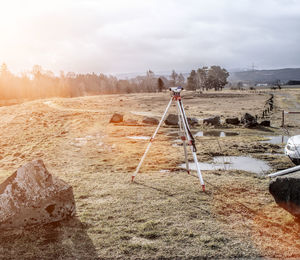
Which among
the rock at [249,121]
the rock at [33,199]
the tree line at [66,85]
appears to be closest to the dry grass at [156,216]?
the rock at [33,199]

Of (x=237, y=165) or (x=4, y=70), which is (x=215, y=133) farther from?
(x=4, y=70)

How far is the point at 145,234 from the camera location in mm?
5512

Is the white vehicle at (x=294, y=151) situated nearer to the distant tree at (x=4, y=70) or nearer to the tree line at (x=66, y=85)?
the tree line at (x=66, y=85)

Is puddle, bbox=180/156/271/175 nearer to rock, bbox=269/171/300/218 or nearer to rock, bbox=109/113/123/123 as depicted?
rock, bbox=269/171/300/218

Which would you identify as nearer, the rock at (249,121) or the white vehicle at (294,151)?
the white vehicle at (294,151)

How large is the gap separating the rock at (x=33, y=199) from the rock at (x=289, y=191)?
155 inches

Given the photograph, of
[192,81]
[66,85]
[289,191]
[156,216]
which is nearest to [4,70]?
[66,85]

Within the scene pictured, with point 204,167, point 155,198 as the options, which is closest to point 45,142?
point 204,167

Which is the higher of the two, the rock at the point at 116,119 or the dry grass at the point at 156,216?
the rock at the point at 116,119

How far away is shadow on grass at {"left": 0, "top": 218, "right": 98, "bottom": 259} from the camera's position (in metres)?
4.95

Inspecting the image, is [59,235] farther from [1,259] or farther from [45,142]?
[45,142]

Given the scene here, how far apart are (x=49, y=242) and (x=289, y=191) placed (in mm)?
4314

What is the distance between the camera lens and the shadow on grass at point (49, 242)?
16.2 feet

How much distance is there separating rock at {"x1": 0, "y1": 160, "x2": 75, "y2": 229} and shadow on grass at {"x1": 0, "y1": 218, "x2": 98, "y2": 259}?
0.55ft
